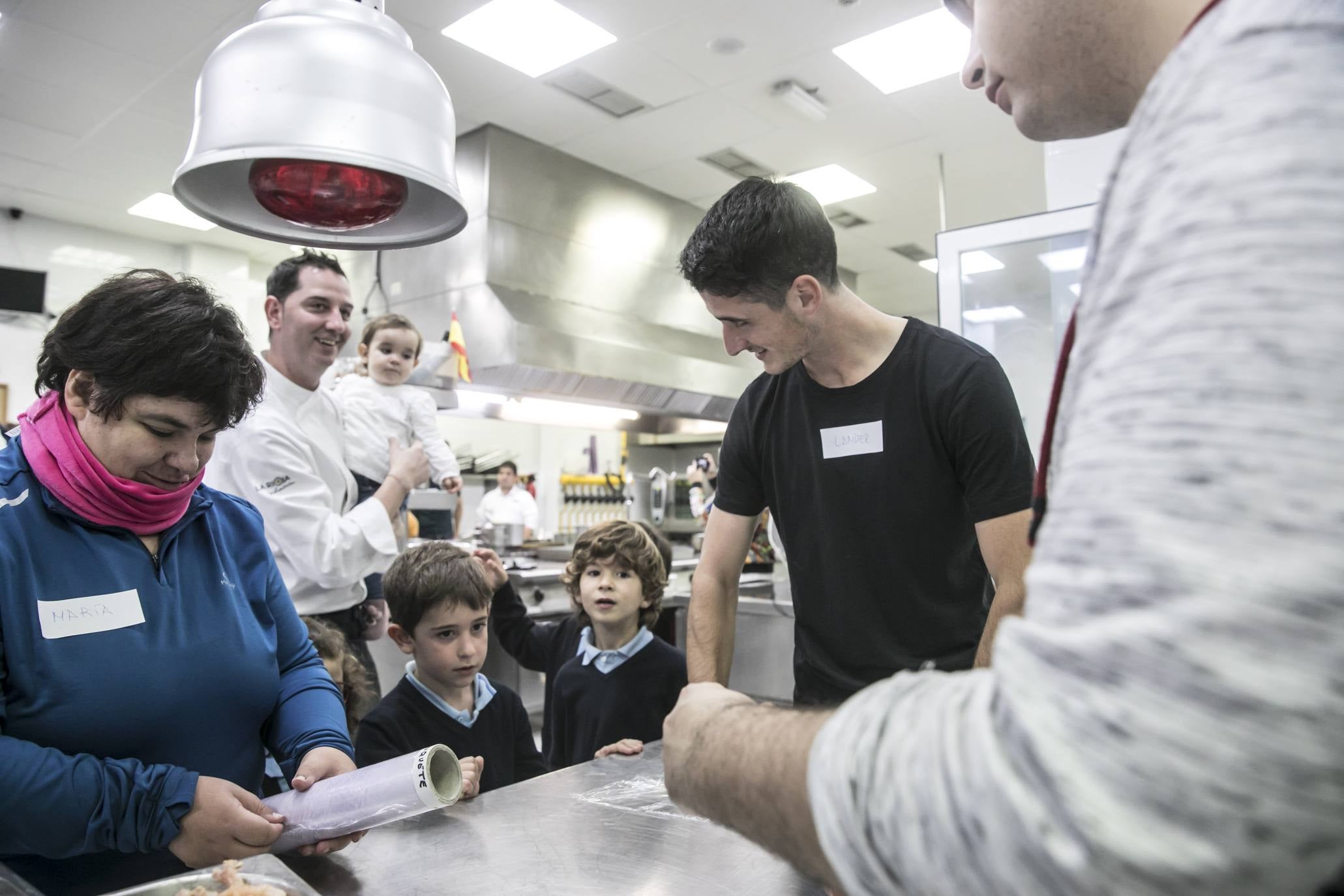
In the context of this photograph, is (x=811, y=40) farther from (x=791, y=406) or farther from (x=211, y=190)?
(x=211, y=190)

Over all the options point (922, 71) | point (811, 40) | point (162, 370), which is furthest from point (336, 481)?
point (922, 71)

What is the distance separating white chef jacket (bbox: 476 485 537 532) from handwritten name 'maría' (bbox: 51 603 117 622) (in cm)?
572

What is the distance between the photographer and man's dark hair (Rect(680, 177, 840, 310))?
146cm

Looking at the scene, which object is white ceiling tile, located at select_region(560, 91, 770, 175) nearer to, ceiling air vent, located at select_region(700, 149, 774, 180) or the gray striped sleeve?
ceiling air vent, located at select_region(700, 149, 774, 180)

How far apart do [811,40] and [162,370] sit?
3259 mm

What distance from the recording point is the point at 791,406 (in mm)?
1545

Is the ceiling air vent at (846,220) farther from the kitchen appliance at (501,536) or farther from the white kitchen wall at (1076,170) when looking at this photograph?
the kitchen appliance at (501,536)

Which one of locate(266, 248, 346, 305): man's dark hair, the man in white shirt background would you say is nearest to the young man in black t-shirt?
locate(266, 248, 346, 305): man's dark hair

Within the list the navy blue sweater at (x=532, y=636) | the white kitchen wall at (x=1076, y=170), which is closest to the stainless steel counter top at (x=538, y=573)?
the navy blue sweater at (x=532, y=636)

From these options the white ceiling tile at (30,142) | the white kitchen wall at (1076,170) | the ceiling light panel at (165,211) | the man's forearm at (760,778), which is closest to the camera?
the man's forearm at (760,778)

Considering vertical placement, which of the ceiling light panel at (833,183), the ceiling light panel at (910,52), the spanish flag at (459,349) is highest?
the ceiling light panel at (910,52)

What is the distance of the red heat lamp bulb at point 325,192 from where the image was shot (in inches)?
37.6

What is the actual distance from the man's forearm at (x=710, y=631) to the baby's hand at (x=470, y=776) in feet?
1.28

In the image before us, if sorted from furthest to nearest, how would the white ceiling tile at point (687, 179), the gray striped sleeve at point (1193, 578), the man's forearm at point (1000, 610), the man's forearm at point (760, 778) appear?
the white ceiling tile at point (687, 179)
the man's forearm at point (1000, 610)
the man's forearm at point (760, 778)
the gray striped sleeve at point (1193, 578)
